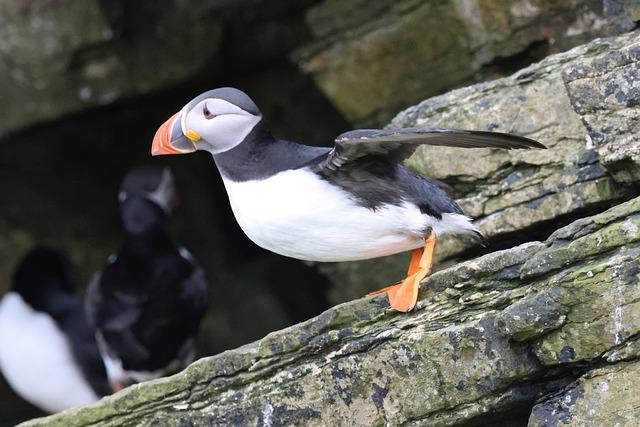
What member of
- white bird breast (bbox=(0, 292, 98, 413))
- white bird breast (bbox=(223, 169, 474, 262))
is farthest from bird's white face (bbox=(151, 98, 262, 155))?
white bird breast (bbox=(0, 292, 98, 413))

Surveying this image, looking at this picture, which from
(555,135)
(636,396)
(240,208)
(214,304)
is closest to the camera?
(636,396)

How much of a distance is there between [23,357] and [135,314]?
993 millimetres

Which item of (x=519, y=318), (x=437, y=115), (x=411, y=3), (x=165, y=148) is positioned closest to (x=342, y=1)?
(x=411, y=3)

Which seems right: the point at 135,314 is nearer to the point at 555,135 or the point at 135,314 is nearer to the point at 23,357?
the point at 23,357

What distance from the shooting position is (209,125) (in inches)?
145

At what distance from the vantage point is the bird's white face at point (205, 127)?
370 cm

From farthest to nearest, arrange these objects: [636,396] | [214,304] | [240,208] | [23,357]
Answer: [214,304] → [23,357] → [240,208] → [636,396]

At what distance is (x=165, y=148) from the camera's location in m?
3.72

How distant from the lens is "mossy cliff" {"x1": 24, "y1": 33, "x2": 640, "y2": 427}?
3.04 meters

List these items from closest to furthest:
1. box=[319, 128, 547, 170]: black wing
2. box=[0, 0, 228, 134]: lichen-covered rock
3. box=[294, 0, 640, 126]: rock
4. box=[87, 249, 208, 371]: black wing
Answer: box=[319, 128, 547, 170]: black wing → box=[294, 0, 640, 126]: rock → box=[87, 249, 208, 371]: black wing → box=[0, 0, 228, 134]: lichen-covered rock

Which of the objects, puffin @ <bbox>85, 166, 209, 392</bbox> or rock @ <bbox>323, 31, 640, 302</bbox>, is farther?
puffin @ <bbox>85, 166, 209, 392</bbox>

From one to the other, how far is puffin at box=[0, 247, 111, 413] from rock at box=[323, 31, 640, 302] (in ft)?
8.48

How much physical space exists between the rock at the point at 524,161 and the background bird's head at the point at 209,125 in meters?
0.77

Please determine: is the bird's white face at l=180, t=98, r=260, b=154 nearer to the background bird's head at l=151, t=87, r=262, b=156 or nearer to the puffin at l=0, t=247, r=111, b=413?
the background bird's head at l=151, t=87, r=262, b=156
